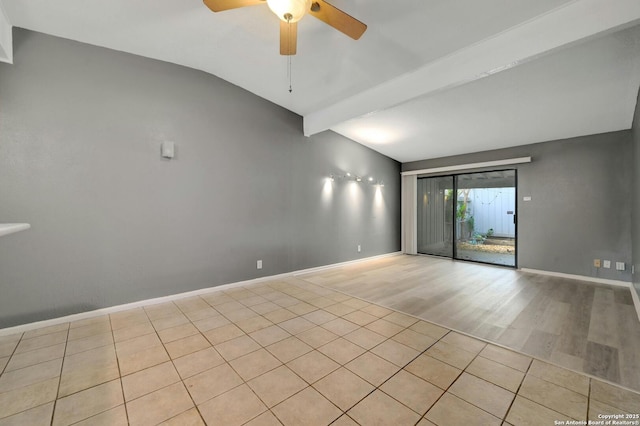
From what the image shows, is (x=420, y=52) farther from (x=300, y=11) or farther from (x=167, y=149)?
(x=167, y=149)

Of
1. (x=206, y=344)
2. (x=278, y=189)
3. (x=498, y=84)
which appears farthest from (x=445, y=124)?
(x=206, y=344)

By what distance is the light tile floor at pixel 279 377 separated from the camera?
152 centimetres

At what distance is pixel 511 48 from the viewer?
235 centimetres

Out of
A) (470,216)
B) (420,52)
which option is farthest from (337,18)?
(470,216)

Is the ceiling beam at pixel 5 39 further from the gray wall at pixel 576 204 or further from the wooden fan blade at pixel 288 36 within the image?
the gray wall at pixel 576 204

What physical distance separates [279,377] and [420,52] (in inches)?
137

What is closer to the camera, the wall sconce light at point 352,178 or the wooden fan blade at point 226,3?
the wooden fan blade at point 226,3

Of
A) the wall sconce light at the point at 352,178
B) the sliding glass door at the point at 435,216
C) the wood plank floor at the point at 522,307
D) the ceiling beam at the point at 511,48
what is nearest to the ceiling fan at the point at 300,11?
the ceiling beam at the point at 511,48

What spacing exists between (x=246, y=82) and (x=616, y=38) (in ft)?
13.9

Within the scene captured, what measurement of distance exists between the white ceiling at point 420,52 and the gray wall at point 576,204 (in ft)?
1.41

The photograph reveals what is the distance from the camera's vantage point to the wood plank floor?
7.07ft

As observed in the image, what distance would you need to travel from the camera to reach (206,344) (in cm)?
231

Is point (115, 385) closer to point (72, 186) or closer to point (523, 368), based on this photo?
point (72, 186)

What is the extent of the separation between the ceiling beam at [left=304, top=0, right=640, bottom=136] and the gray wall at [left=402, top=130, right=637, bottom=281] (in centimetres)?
339
